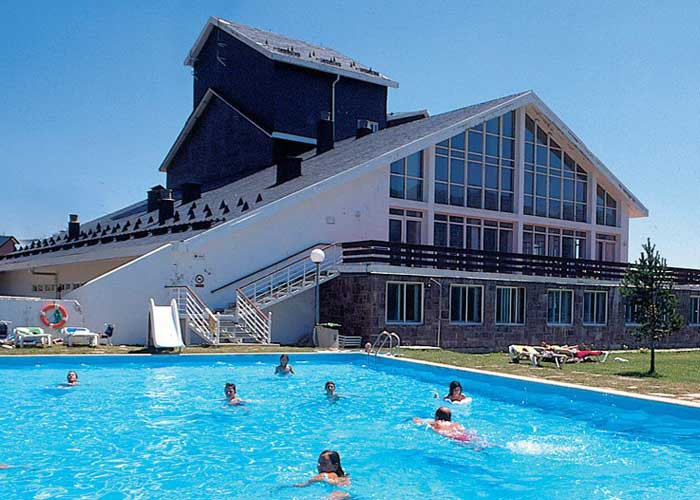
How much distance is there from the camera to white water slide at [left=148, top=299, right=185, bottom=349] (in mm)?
19328

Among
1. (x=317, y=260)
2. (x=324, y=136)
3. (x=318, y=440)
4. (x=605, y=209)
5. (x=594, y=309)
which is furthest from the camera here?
(x=605, y=209)

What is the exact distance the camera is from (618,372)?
17016mm

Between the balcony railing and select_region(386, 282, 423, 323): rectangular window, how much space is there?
0.78 meters

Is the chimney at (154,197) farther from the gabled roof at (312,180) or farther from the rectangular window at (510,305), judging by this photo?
the rectangular window at (510,305)

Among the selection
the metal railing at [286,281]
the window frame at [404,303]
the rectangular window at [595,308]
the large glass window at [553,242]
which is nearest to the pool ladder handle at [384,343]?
the window frame at [404,303]

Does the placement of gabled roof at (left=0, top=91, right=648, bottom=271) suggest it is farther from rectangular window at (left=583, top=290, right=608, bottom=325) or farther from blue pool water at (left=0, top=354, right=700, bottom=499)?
blue pool water at (left=0, top=354, right=700, bottom=499)

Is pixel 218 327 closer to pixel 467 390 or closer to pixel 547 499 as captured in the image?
pixel 467 390

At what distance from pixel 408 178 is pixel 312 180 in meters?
4.18

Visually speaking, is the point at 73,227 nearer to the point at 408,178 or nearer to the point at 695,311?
the point at 408,178

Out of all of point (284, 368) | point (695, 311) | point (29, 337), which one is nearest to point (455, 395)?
point (284, 368)

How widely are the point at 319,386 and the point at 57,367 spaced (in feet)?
21.1

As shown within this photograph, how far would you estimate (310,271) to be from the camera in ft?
78.0

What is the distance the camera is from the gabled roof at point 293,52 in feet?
116

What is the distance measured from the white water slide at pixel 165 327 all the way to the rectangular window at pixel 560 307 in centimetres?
1419
